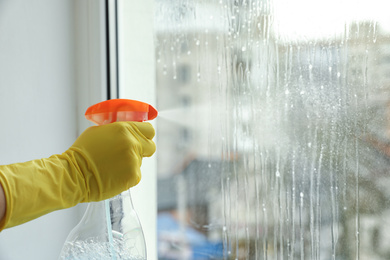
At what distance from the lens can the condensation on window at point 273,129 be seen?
67 cm

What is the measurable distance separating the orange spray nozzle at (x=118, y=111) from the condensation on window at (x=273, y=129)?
9.7 inches

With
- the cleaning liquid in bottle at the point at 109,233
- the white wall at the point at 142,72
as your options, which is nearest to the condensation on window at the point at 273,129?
the white wall at the point at 142,72

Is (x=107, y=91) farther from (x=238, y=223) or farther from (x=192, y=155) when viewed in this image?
Result: (x=238, y=223)

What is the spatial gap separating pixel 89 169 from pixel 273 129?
37 cm

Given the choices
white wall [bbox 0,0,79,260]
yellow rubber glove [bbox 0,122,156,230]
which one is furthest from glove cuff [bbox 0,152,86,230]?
white wall [bbox 0,0,79,260]

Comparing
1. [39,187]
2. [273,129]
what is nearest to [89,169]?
[39,187]

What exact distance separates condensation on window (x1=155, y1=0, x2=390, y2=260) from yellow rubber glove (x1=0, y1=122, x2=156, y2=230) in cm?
→ 25

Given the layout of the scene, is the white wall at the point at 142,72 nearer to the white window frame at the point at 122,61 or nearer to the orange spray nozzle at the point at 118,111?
the white window frame at the point at 122,61

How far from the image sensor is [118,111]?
703 mm

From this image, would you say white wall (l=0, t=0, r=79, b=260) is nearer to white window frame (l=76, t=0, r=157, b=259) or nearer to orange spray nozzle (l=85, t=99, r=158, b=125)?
white window frame (l=76, t=0, r=157, b=259)

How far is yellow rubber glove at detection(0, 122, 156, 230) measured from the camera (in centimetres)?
64

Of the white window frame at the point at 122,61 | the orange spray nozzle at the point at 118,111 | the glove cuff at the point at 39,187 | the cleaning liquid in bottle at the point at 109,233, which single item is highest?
the white window frame at the point at 122,61

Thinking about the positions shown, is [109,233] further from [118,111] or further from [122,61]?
[122,61]

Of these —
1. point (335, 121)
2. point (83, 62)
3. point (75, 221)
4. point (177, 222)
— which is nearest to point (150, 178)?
point (177, 222)
